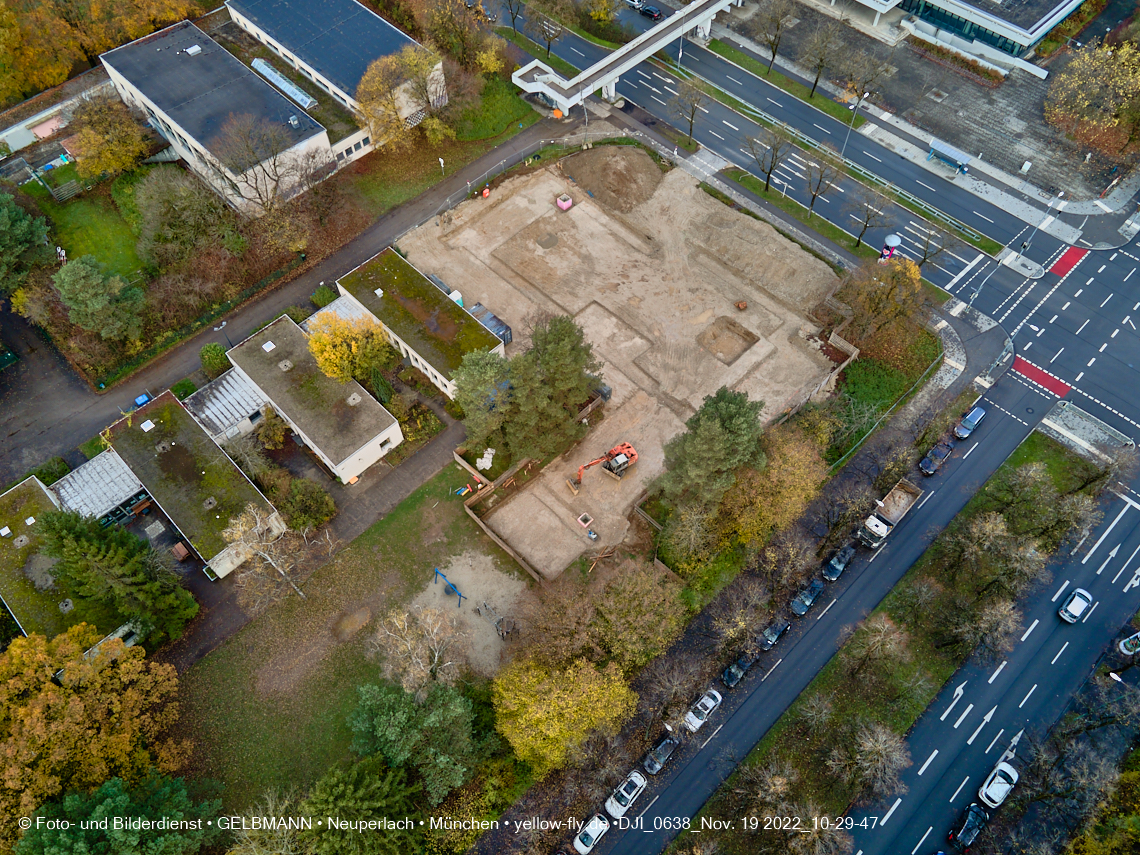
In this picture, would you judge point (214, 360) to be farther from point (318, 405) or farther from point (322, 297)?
point (318, 405)

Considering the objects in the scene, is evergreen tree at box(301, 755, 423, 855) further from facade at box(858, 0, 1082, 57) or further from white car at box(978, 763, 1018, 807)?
facade at box(858, 0, 1082, 57)

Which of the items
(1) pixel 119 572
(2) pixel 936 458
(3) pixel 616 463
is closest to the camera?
(1) pixel 119 572

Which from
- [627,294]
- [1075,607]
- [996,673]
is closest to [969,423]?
[1075,607]

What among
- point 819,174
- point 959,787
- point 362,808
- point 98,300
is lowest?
point 362,808

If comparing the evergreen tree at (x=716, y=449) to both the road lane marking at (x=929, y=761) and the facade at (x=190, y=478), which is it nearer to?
the road lane marking at (x=929, y=761)

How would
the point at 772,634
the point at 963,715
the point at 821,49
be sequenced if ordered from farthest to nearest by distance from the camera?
the point at 821,49, the point at 772,634, the point at 963,715

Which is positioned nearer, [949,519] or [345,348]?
[949,519]

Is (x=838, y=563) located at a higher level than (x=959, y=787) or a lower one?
higher

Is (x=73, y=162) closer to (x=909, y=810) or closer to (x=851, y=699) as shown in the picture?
(x=851, y=699)

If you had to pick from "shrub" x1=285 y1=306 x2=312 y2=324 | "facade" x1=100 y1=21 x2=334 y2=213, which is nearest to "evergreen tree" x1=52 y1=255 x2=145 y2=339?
"shrub" x1=285 y1=306 x2=312 y2=324
